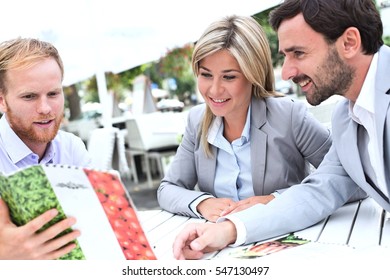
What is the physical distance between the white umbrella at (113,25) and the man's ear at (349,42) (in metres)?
2.49

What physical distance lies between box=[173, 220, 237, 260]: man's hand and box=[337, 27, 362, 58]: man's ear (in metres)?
0.57

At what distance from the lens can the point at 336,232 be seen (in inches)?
51.2

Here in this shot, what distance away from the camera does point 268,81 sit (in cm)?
176

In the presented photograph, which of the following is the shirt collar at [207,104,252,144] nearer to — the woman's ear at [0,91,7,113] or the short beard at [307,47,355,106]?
the short beard at [307,47,355,106]

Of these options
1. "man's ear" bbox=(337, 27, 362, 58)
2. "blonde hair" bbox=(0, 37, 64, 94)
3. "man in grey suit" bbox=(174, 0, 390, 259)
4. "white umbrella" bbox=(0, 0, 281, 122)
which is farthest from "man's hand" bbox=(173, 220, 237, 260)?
"white umbrella" bbox=(0, 0, 281, 122)

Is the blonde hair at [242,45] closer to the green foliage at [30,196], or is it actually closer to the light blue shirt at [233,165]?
the light blue shirt at [233,165]

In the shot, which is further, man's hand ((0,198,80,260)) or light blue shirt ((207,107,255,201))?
light blue shirt ((207,107,255,201))

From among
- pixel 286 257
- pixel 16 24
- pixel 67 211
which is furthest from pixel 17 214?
pixel 16 24

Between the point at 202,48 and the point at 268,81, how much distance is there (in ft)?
0.94

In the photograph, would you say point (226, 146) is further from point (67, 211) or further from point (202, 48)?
point (67, 211)

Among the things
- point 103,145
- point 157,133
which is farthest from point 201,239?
point 157,133

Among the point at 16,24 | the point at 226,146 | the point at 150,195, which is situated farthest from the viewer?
the point at 150,195

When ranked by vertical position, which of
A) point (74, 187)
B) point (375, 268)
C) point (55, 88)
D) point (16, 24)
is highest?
point (16, 24)

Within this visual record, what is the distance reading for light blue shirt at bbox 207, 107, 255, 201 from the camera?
1753 millimetres
